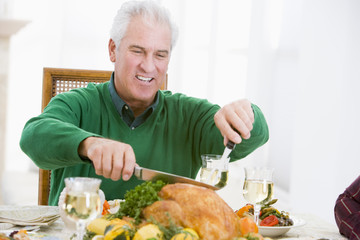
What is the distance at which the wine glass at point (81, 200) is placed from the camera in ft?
3.19

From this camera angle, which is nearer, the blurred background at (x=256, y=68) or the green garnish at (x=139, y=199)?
the green garnish at (x=139, y=199)

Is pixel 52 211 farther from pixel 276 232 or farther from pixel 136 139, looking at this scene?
pixel 276 232

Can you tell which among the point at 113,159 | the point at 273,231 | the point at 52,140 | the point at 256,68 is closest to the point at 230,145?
the point at 273,231

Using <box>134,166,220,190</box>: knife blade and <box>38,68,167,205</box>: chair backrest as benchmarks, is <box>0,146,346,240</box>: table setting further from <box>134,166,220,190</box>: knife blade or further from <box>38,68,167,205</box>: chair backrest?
<box>38,68,167,205</box>: chair backrest

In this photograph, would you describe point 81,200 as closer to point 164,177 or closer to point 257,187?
point 164,177

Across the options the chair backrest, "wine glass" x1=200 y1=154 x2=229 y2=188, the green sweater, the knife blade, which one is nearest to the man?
the green sweater

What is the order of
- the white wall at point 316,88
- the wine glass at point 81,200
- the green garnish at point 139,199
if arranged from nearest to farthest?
the wine glass at point 81,200, the green garnish at point 139,199, the white wall at point 316,88

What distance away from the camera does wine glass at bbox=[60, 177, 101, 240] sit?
3.19ft

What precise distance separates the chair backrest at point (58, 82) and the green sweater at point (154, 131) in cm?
10

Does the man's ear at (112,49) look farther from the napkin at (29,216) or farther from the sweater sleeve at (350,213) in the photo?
the sweater sleeve at (350,213)

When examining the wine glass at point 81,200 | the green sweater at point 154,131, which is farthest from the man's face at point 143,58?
the wine glass at point 81,200

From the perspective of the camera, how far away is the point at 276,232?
53.2 inches

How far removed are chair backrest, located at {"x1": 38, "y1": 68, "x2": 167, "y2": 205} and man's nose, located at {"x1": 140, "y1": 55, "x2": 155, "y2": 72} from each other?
353mm

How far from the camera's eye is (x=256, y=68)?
4109mm
